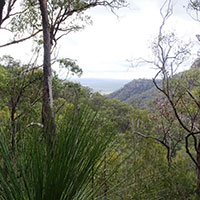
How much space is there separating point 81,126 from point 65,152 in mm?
89

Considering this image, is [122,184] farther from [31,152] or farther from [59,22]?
[59,22]

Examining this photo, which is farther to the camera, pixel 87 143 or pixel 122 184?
pixel 122 184

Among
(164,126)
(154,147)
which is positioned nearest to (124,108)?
(164,126)

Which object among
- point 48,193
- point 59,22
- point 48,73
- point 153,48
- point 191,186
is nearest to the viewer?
point 48,193

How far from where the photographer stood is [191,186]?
500 cm

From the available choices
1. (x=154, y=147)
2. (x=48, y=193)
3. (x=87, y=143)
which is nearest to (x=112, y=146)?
(x=87, y=143)

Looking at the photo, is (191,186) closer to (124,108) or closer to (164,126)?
(164,126)

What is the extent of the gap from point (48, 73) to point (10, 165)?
208 centimetres

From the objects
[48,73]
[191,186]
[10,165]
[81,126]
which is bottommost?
[191,186]

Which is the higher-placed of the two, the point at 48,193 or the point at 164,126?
the point at 48,193

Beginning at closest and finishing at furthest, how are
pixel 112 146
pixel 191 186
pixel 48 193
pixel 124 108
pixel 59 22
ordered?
pixel 48 193
pixel 112 146
pixel 59 22
pixel 191 186
pixel 124 108

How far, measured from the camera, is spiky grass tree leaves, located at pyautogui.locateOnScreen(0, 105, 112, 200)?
61 centimetres

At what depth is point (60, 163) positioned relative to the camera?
23.8 inches

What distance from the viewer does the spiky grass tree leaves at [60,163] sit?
24.0 inches
